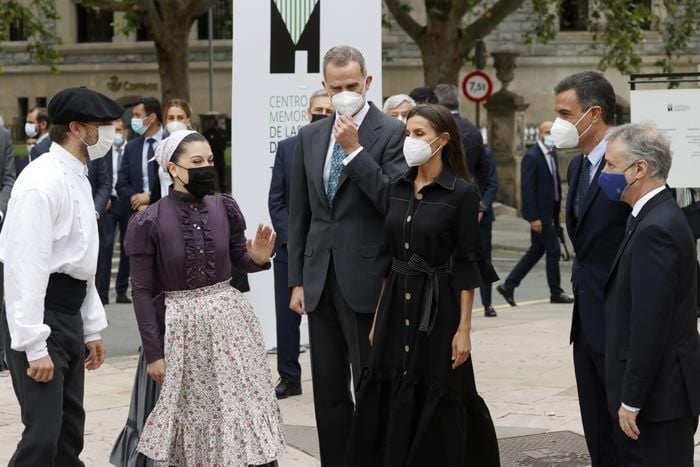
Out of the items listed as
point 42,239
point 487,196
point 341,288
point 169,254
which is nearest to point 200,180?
point 169,254

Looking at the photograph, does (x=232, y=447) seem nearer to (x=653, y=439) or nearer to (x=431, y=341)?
(x=431, y=341)

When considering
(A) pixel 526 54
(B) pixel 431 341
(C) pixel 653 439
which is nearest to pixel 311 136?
(B) pixel 431 341

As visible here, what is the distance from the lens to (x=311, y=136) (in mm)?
6625

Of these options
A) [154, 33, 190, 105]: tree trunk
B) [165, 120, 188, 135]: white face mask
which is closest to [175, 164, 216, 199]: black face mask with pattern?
[165, 120, 188, 135]: white face mask

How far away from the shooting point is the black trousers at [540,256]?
1335 cm

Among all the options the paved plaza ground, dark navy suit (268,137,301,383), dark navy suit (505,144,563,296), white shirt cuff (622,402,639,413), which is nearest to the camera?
white shirt cuff (622,402,639,413)

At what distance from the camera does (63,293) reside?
555cm

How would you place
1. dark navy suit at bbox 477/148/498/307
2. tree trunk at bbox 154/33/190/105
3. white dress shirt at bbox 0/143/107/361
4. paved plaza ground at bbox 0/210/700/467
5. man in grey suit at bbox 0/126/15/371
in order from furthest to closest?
tree trunk at bbox 154/33/190/105 → dark navy suit at bbox 477/148/498/307 → man in grey suit at bbox 0/126/15/371 → paved plaza ground at bbox 0/210/700/467 → white dress shirt at bbox 0/143/107/361

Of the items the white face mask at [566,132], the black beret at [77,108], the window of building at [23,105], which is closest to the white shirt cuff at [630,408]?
the white face mask at [566,132]

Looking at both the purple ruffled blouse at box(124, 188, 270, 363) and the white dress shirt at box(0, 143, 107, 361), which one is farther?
the purple ruffled blouse at box(124, 188, 270, 363)

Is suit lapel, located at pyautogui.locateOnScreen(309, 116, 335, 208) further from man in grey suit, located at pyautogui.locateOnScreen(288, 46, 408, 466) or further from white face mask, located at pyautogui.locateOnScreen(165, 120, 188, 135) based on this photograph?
white face mask, located at pyautogui.locateOnScreen(165, 120, 188, 135)

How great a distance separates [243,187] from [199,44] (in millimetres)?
31965

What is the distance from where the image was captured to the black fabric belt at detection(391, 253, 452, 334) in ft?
19.2

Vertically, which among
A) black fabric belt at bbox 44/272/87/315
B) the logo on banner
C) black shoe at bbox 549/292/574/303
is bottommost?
black shoe at bbox 549/292/574/303
